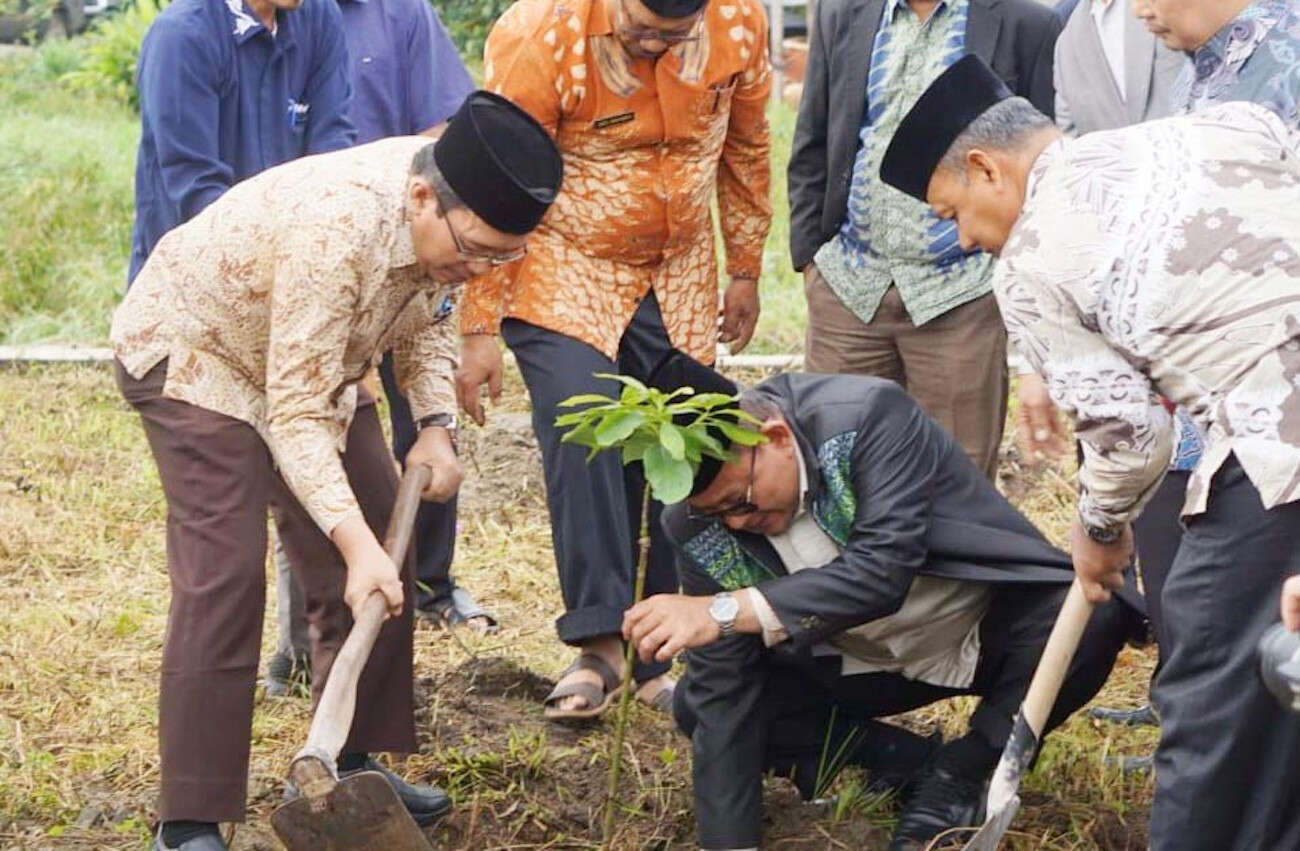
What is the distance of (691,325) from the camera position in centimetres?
479

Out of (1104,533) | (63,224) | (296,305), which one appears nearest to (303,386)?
(296,305)

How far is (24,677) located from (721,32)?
2.37 metres

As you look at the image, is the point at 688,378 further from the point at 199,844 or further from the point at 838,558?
the point at 199,844

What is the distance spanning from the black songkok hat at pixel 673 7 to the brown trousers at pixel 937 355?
40.9 inches

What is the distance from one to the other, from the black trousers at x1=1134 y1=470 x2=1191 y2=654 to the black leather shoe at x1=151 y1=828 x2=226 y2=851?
6.04ft

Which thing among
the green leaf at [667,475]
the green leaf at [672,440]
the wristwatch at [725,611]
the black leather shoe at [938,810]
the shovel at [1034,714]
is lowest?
the black leather shoe at [938,810]

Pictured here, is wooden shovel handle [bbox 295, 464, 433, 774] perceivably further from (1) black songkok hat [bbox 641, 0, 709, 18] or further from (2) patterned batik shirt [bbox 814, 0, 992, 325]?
(2) patterned batik shirt [bbox 814, 0, 992, 325]

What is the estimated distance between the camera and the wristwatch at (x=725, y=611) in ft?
12.3

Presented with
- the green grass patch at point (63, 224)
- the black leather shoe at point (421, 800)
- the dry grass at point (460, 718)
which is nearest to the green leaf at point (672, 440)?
the dry grass at point (460, 718)

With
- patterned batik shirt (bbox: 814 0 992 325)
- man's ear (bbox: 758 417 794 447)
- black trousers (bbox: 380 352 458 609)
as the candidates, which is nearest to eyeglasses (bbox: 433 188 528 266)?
man's ear (bbox: 758 417 794 447)

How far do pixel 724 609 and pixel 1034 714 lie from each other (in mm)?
620

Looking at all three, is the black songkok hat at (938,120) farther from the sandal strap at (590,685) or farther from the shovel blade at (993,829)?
the sandal strap at (590,685)

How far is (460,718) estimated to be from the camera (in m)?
4.60

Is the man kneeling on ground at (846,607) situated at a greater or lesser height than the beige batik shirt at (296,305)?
lesser
